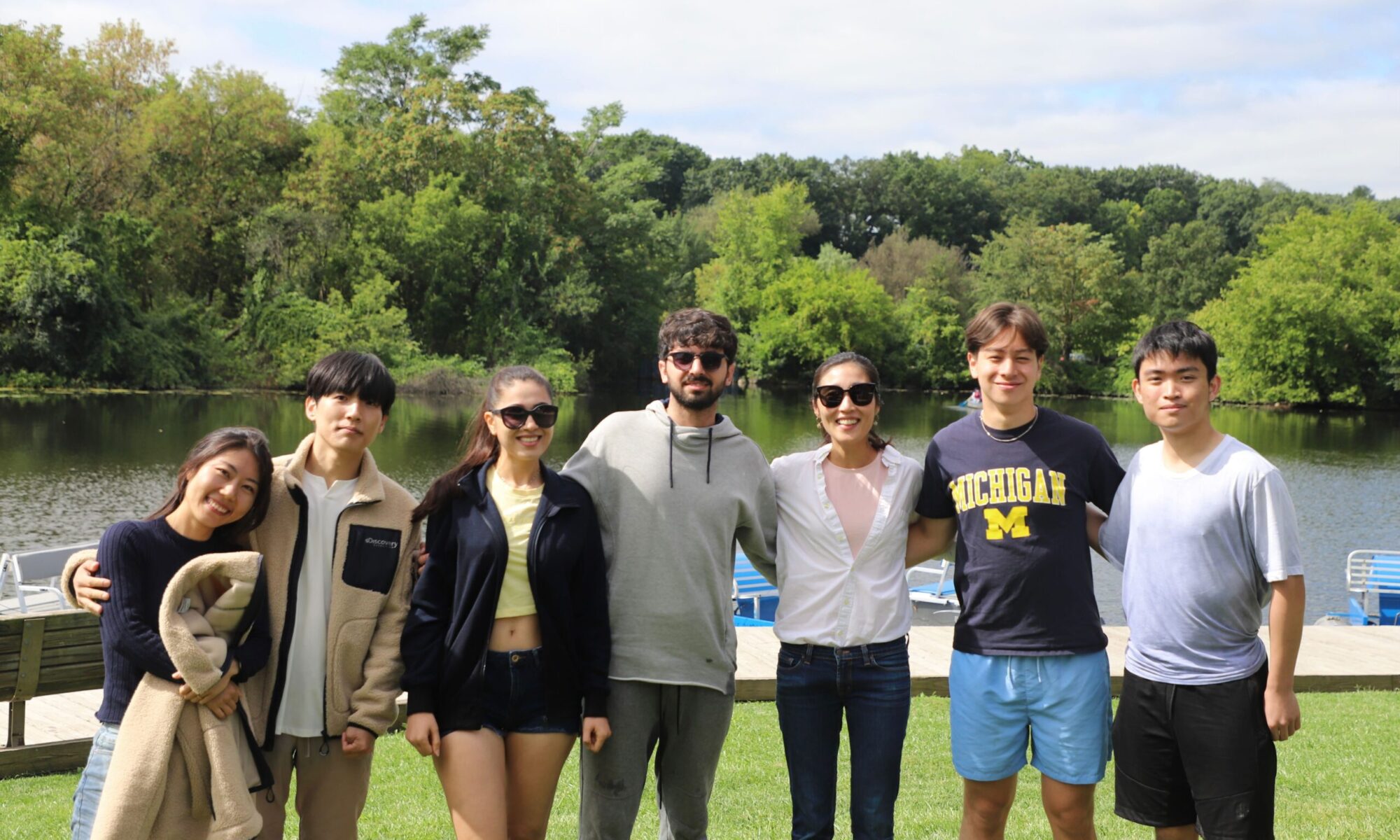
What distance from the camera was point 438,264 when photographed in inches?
1879

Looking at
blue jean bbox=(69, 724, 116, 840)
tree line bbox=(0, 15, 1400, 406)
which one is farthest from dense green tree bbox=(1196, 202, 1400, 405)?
blue jean bbox=(69, 724, 116, 840)

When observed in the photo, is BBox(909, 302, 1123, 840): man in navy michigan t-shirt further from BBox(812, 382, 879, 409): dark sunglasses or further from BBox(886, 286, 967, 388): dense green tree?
BBox(886, 286, 967, 388): dense green tree

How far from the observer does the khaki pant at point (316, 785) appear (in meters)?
3.33

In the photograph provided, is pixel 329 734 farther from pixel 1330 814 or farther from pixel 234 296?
pixel 234 296

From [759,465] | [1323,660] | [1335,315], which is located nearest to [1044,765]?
[759,465]

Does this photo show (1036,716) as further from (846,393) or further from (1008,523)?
(846,393)

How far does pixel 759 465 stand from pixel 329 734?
152cm

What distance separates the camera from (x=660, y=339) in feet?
12.2

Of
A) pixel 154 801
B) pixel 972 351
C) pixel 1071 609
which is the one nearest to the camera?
pixel 154 801

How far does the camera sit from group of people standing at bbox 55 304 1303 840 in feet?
10.8

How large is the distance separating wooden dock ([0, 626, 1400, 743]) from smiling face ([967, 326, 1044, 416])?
12.0 feet

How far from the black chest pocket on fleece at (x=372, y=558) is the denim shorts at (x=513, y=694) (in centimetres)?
39

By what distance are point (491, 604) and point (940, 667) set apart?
17.9 feet

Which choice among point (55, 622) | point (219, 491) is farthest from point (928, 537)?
point (55, 622)
